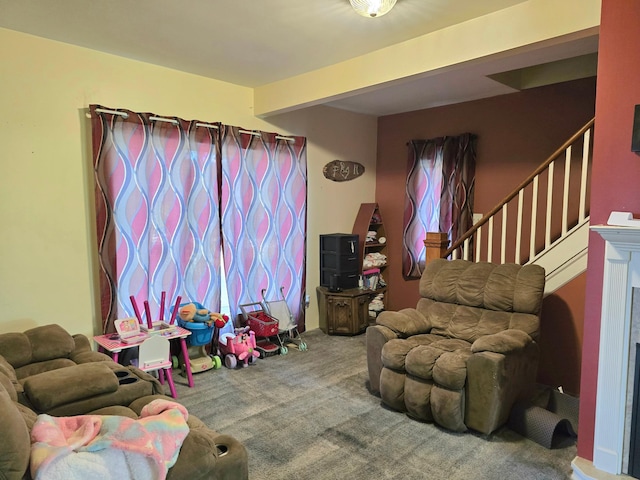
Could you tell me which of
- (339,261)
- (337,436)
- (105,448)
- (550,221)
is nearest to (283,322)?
(339,261)

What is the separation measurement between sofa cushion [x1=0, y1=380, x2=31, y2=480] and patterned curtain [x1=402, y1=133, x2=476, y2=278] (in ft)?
13.5

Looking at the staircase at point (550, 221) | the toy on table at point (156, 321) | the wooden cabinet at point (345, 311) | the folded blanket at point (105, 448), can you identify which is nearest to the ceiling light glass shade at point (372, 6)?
the staircase at point (550, 221)

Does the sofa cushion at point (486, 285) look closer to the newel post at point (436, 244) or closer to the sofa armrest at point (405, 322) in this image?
the sofa armrest at point (405, 322)

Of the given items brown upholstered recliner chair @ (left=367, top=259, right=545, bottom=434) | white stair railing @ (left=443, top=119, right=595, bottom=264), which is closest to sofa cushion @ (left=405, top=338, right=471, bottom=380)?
brown upholstered recliner chair @ (left=367, top=259, right=545, bottom=434)

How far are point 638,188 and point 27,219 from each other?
3745mm

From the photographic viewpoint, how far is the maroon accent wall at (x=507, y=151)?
3260 mm

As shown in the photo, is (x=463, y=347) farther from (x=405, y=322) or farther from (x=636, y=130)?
(x=636, y=130)

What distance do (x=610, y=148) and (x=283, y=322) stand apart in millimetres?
3154

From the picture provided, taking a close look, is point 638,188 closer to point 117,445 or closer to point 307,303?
point 117,445

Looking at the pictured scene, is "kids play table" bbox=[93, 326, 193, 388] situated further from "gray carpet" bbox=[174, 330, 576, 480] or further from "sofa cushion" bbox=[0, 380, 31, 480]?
"sofa cushion" bbox=[0, 380, 31, 480]

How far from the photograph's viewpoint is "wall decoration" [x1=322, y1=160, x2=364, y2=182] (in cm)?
502

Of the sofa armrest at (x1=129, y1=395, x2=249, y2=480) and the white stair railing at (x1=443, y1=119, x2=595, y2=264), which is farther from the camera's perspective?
the white stair railing at (x1=443, y1=119, x2=595, y2=264)

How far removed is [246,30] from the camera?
9.23 ft

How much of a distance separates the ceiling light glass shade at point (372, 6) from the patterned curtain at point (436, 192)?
8.50 ft
